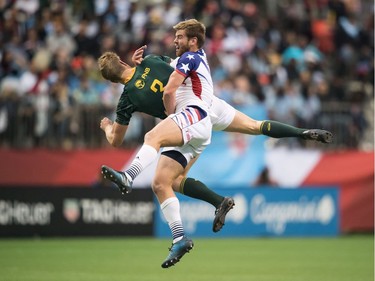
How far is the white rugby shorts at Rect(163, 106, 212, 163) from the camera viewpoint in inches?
426

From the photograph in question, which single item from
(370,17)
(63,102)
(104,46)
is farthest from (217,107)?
(370,17)

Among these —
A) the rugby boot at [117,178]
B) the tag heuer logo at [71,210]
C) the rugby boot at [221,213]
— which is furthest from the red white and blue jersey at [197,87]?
the tag heuer logo at [71,210]

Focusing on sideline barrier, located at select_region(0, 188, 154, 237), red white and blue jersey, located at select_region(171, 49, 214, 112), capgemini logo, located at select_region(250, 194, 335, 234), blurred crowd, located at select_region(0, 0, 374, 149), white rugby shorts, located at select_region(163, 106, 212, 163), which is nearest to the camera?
white rugby shorts, located at select_region(163, 106, 212, 163)

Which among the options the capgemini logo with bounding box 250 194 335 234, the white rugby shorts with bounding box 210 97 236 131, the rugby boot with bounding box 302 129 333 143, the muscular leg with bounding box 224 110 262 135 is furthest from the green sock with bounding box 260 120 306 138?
the capgemini logo with bounding box 250 194 335 234

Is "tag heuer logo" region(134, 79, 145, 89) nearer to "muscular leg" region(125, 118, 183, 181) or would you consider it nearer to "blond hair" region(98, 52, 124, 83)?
"blond hair" region(98, 52, 124, 83)

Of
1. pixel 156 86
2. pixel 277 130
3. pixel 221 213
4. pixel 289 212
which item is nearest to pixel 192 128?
pixel 156 86

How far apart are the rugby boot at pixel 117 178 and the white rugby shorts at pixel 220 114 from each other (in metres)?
1.93

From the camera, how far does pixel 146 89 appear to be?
1103 cm

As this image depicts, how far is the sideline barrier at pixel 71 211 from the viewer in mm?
19078

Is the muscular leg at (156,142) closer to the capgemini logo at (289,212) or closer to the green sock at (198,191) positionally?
the green sock at (198,191)

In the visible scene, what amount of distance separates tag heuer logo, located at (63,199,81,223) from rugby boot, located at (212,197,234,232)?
8535 mm

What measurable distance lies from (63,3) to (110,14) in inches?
48.4

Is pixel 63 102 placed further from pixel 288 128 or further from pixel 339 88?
pixel 288 128

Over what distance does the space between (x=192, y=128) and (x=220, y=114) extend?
2.79ft
